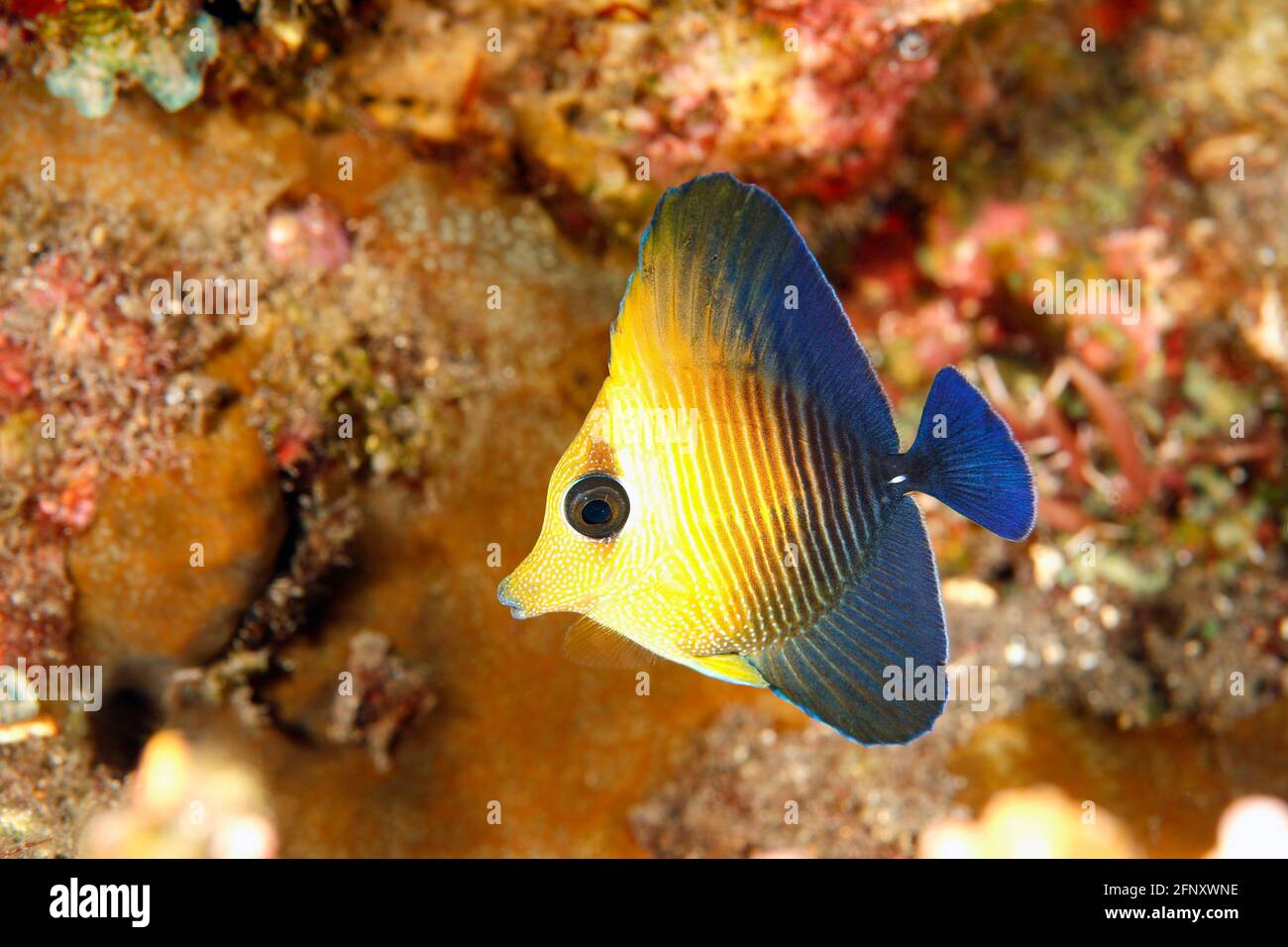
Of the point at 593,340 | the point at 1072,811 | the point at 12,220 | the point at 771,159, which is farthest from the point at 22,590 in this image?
the point at 1072,811

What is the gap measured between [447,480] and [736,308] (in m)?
2.40

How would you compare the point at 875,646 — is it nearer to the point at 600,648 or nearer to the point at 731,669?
the point at 731,669

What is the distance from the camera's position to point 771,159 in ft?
13.9

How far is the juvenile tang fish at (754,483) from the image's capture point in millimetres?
1950

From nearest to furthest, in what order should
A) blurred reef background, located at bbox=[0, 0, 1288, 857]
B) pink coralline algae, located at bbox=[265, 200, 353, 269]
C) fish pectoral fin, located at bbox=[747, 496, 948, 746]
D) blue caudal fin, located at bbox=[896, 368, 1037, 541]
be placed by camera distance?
blue caudal fin, located at bbox=[896, 368, 1037, 541] → fish pectoral fin, located at bbox=[747, 496, 948, 746] → blurred reef background, located at bbox=[0, 0, 1288, 857] → pink coralline algae, located at bbox=[265, 200, 353, 269]

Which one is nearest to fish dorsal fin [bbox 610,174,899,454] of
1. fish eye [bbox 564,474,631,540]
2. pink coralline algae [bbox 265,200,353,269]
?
fish eye [bbox 564,474,631,540]

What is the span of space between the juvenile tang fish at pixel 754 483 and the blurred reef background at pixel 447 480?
2095mm

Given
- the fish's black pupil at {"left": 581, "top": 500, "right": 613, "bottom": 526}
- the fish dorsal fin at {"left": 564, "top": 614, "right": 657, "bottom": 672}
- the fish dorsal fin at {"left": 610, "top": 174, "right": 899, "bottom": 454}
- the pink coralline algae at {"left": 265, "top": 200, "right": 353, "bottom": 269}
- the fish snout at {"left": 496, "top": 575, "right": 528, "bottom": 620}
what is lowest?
the fish dorsal fin at {"left": 564, "top": 614, "right": 657, "bottom": 672}

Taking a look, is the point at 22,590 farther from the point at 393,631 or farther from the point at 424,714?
the point at 424,714

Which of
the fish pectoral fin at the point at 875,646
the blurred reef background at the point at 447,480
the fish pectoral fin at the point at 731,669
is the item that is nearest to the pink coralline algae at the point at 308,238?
the blurred reef background at the point at 447,480

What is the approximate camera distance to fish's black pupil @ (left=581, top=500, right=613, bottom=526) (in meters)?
1.93

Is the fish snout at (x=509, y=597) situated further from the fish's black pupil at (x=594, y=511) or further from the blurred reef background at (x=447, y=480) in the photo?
the blurred reef background at (x=447, y=480)

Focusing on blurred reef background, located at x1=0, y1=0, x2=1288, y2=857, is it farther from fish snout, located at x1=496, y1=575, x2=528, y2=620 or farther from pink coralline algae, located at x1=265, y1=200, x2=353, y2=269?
fish snout, located at x1=496, y1=575, x2=528, y2=620

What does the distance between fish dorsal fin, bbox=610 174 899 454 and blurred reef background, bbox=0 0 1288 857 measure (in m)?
2.21
